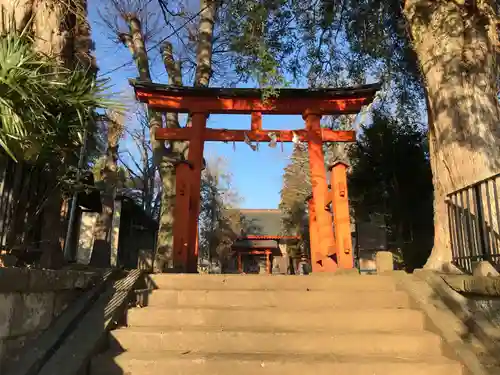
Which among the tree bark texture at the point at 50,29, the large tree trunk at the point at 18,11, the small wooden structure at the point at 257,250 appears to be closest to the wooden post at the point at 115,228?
the small wooden structure at the point at 257,250

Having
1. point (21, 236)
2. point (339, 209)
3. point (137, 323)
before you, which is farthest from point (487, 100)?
point (21, 236)

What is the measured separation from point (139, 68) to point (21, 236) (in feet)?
31.6

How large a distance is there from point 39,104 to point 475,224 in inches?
162

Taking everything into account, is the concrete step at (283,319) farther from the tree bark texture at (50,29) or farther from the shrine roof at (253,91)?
the shrine roof at (253,91)

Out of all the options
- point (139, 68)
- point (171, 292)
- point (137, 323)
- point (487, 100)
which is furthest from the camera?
point (139, 68)

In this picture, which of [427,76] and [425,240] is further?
[425,240]

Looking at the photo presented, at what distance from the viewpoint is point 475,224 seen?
13.8ft

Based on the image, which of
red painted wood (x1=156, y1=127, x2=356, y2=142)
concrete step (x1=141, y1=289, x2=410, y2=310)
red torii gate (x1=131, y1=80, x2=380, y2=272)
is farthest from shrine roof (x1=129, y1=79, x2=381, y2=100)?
concrete step (x1=141, y1=289, x2=410, y2=310)

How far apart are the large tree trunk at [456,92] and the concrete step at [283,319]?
5.39 feet

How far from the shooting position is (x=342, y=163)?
713 cm

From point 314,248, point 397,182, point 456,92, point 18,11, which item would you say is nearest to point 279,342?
point 18,11

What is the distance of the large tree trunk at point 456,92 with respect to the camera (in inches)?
203

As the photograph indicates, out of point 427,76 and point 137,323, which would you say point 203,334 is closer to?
point 137,323

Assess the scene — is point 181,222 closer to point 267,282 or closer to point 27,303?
point 267,282
